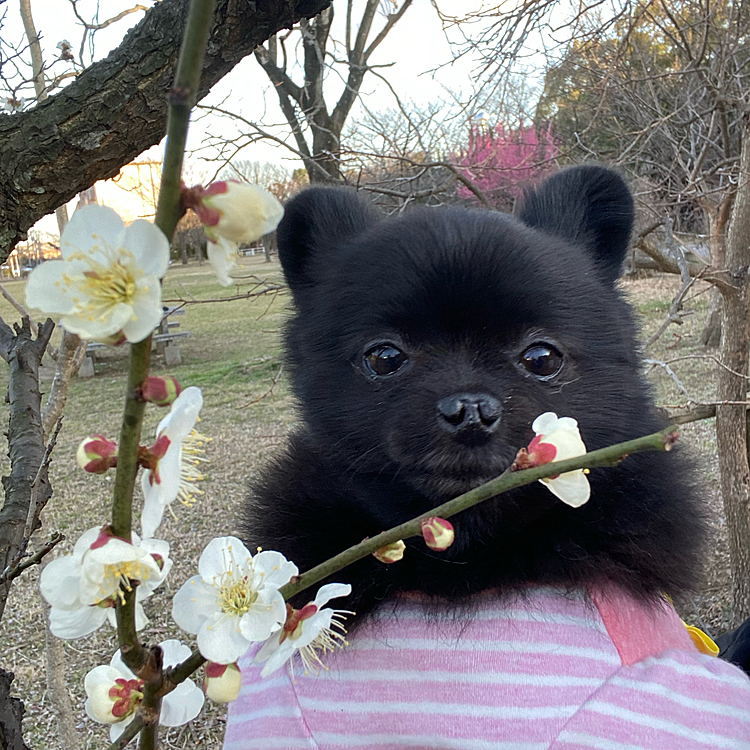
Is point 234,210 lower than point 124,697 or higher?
higher

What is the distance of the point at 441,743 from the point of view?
1.14 metres

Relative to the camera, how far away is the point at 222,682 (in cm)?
57

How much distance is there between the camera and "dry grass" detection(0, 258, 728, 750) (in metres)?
3.17

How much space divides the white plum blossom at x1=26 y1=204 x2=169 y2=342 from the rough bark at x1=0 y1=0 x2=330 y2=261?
985 millimetres

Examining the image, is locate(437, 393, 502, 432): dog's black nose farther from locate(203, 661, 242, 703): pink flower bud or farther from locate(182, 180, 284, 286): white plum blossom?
locate(182, 180, 284, 286): white plum blossom

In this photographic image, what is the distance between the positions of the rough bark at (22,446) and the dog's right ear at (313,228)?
0.59 meters

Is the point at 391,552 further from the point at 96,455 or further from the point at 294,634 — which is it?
the point at 96,455

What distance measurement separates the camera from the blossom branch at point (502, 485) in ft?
1.69

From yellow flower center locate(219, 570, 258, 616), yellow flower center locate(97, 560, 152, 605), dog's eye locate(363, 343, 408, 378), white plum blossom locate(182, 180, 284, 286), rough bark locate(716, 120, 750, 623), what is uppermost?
white plum blossom locate(182, 180, 284, 286)

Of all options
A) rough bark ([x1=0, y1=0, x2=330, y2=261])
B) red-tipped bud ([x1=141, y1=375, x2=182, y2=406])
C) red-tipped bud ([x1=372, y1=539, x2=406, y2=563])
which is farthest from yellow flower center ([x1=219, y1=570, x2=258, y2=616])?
rough bark ([x1=0, y1=0, x2=330, y2=261])

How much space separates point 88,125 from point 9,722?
1.05 meters

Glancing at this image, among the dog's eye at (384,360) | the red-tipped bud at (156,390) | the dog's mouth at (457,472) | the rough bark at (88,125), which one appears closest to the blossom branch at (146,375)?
the red-tipped bud at (156,390)

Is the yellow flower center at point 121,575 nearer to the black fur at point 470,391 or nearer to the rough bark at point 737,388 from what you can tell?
the black fur at point 470,391

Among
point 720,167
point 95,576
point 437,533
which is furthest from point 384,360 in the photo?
point 720,167
